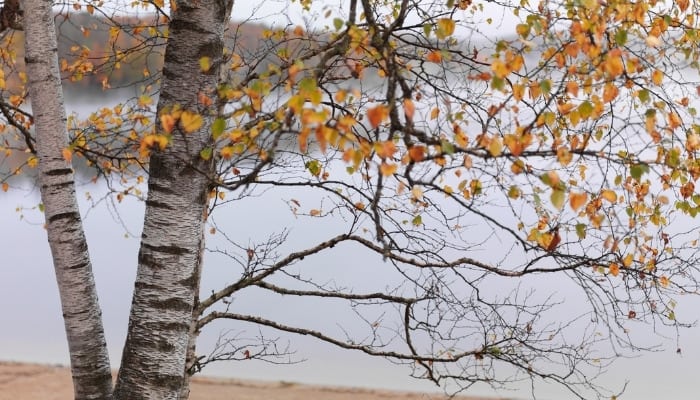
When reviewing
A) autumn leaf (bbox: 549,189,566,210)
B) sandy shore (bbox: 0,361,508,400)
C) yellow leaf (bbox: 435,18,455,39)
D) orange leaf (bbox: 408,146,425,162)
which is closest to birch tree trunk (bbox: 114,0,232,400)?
yellow leaf (bbox: 435,18,455,39)

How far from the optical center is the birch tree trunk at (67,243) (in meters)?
4.70

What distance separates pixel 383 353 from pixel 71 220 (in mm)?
2509

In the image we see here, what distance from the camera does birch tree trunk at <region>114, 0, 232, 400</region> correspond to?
430cm

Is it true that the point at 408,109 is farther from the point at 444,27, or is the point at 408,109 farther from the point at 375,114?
the point at 444,27

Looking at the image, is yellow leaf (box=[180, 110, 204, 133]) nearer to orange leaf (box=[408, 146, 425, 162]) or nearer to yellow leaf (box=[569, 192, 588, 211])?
orange leaf (box=[408, 146, 425, 162])

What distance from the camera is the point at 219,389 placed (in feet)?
38.2

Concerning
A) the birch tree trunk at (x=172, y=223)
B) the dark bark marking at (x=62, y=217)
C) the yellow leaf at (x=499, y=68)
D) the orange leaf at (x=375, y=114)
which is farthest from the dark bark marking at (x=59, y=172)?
the yellow leaf at (x=499, y=68)

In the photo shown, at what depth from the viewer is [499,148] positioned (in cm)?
306

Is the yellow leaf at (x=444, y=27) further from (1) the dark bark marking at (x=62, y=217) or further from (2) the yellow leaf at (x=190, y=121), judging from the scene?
(1) the dark bark marking at (x=62, y=217)

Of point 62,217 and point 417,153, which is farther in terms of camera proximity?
point 62,217

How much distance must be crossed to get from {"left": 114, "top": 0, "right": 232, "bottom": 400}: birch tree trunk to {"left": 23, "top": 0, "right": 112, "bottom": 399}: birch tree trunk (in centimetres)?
47

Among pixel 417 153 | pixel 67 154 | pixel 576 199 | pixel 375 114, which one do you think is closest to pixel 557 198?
pixel 576 199

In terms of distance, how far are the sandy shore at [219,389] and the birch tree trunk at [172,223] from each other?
7006 millimetres

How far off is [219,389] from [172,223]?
7.90 metres
